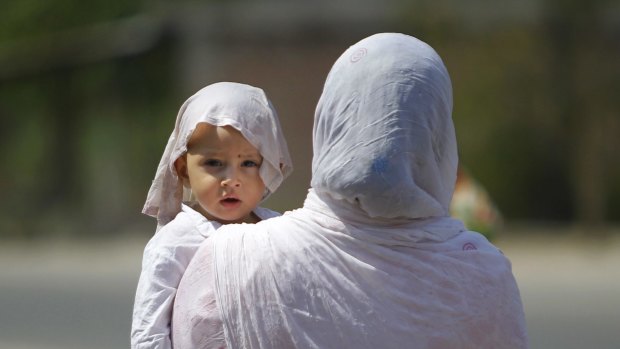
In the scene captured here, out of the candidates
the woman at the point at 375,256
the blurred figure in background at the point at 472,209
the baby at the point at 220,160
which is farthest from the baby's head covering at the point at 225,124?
the blurred figure in background at the point at 472,209

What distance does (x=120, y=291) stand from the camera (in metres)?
13.2

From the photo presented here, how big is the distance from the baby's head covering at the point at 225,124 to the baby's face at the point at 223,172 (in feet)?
0.10

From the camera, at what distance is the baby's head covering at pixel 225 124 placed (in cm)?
300

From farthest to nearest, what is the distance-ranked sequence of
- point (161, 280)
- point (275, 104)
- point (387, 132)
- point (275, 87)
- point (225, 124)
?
point (275, 87) < point (275, 104) < point (225, 124) < point (161, 280) < point (387, 132)

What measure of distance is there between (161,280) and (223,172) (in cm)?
A: 40

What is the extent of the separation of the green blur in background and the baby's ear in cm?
1530

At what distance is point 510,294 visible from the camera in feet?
A: 8.38

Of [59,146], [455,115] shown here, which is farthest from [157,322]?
[59,146]

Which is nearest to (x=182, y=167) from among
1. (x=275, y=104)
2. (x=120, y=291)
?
(x=120, y=291)

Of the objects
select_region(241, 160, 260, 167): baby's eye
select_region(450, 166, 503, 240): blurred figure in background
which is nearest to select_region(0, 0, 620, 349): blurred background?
select_region(450, 166, 503, 240): blurred figure in background

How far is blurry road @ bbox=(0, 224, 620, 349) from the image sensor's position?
9.84m

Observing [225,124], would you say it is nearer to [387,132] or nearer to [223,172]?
[223,172]

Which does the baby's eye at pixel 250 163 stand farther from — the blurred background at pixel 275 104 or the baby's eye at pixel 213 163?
the blurred background at pixel 275 104

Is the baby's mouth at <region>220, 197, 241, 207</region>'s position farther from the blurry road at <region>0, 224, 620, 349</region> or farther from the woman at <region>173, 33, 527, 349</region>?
the blurry road at <region>0, 224, 620, 349</region>
